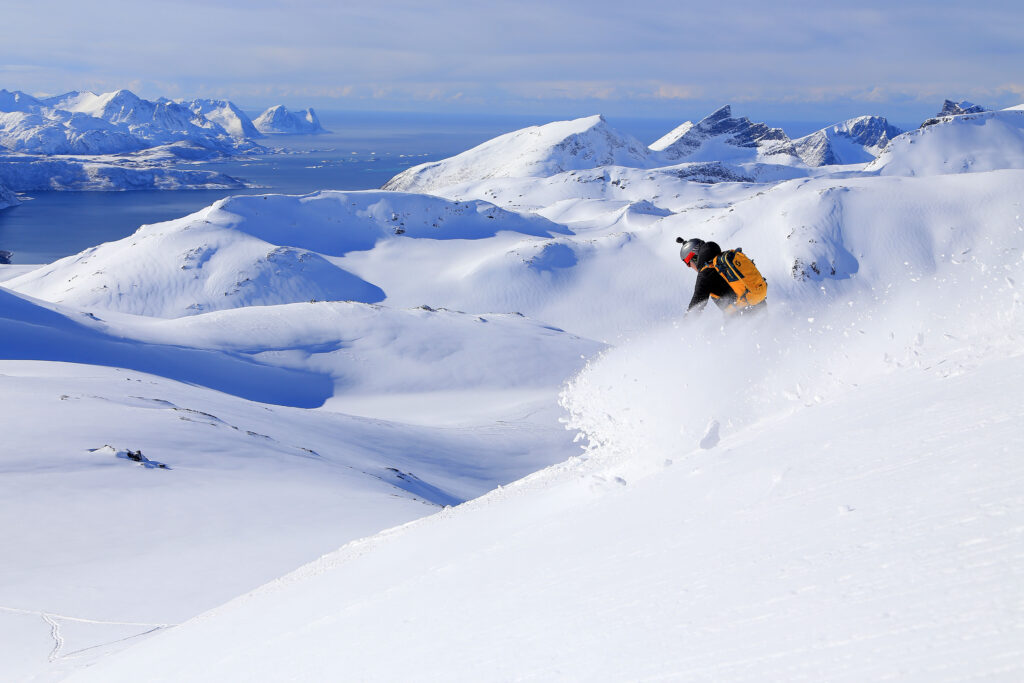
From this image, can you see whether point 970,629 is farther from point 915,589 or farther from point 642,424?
point 642,424

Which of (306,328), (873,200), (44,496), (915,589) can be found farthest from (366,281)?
(915,589)

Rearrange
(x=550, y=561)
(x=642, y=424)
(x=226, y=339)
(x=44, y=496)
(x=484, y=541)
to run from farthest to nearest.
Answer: (x=226, y=339), (x=44, y=496), (x=642, y=424), (x=484, y=541), (x=550, y=561)

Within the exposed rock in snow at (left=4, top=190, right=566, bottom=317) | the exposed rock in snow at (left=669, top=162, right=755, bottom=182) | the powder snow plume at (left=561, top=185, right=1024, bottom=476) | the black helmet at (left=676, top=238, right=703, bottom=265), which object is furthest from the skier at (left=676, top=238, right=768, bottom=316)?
the exposed rock in snow at (left=669, top=162, right=755, bottom=182)

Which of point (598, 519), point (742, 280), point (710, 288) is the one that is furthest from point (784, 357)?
point (598, 519)

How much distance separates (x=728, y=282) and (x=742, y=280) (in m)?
0.20

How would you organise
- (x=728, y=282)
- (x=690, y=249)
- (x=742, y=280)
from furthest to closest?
(x=690, y=249) < (x=728, y=282) < (x=742, y=280)

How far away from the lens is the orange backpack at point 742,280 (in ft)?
34.9

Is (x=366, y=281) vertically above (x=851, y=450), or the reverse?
(x=851, y=450)

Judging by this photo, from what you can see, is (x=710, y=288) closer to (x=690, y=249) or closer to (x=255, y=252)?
(x=690, y=249)

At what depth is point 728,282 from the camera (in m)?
10.8

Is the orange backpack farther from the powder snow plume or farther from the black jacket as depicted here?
the powder snow plume

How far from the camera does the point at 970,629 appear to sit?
3.20 meters

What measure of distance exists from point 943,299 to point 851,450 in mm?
3557

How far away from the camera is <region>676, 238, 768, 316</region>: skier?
34.9ft
